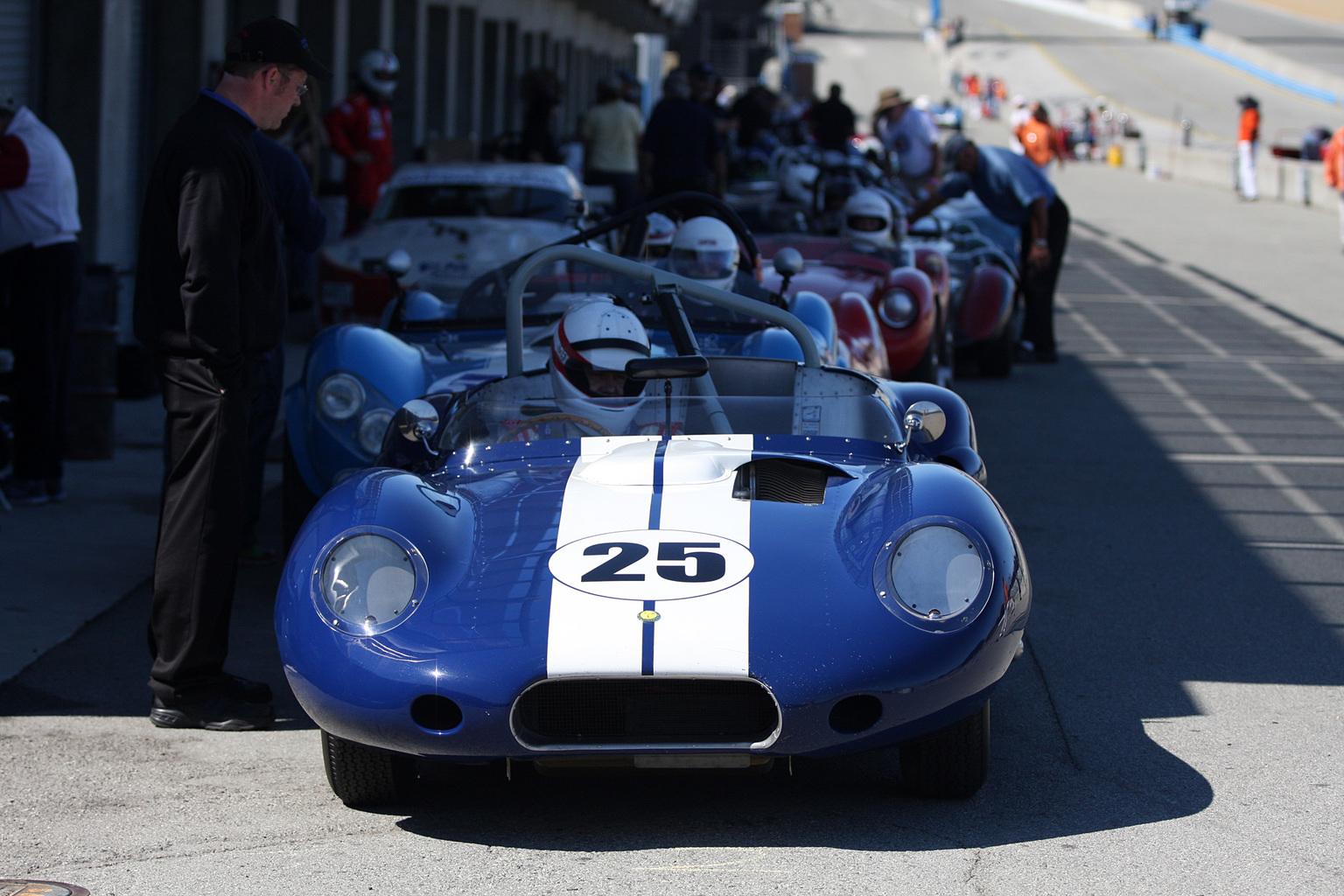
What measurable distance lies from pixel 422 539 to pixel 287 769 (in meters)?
0.76

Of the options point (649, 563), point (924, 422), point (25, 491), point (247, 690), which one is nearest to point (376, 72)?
point (25, 491)

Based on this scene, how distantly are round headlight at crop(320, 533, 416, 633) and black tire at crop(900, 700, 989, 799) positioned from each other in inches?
47.0

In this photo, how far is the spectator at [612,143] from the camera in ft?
50.1

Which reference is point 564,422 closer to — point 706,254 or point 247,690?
point 247,690

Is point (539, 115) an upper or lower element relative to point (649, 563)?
upper

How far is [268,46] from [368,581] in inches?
64.4

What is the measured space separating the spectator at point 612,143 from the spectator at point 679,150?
7.25ft

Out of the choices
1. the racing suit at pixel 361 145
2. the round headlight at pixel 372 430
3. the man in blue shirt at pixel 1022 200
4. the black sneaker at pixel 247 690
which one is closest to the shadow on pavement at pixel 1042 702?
the black sneaker at pixel 247 690

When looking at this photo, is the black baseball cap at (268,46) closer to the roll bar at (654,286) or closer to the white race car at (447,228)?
the roll bar at (654,286)

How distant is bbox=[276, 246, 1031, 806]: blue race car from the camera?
11.2ft

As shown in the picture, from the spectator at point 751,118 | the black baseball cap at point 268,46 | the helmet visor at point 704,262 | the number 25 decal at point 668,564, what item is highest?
the spectator at point 751,118

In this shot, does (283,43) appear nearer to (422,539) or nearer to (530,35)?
(422,539)

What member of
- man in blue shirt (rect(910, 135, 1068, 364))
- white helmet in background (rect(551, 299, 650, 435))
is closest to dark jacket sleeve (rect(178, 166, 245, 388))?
white helmet in background (rect(551, 299, 650, 435))

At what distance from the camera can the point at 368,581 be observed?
12.1ft
